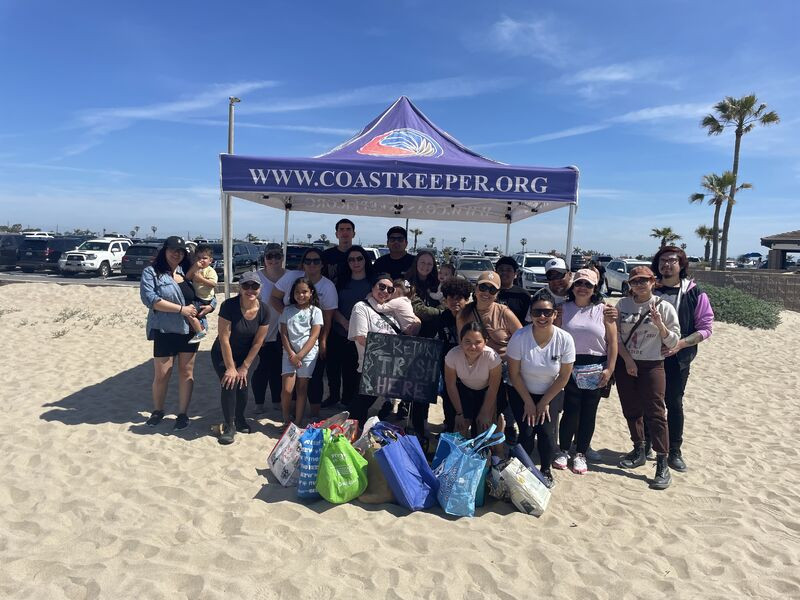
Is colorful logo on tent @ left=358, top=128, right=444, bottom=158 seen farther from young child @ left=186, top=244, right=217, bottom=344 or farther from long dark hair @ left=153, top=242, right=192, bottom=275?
long dark hair @ left=153, top=242, right=192, bottom=275

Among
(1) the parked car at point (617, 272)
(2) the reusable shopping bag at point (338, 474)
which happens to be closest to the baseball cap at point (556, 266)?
(2) the reusable shopping bag at point (338, 474)

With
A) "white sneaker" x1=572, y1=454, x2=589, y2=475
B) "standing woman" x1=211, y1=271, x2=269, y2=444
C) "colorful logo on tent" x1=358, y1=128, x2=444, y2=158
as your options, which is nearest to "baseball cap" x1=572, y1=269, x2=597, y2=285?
"white sneaker" x1=572, y1=454, x2=589, y2=475

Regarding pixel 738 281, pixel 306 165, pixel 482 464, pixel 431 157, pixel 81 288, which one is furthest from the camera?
pixel 738 281

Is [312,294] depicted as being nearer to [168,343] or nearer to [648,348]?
[168,343]

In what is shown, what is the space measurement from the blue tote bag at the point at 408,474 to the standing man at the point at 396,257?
2208 mm

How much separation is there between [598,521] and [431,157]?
3756mm

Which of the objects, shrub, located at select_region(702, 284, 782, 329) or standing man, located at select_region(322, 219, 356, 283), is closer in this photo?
standing man, located at select_region(322, 219, 356, 283)

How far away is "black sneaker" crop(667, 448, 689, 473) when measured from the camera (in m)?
4.16

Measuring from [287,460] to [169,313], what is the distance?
179cm

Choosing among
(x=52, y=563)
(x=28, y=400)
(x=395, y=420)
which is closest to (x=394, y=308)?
(x=395, y=420)

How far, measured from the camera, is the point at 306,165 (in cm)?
490

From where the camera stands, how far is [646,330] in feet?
12.3

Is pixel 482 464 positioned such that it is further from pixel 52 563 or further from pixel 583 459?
pixel 52 563

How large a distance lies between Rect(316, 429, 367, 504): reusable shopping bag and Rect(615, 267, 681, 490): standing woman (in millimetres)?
2273
